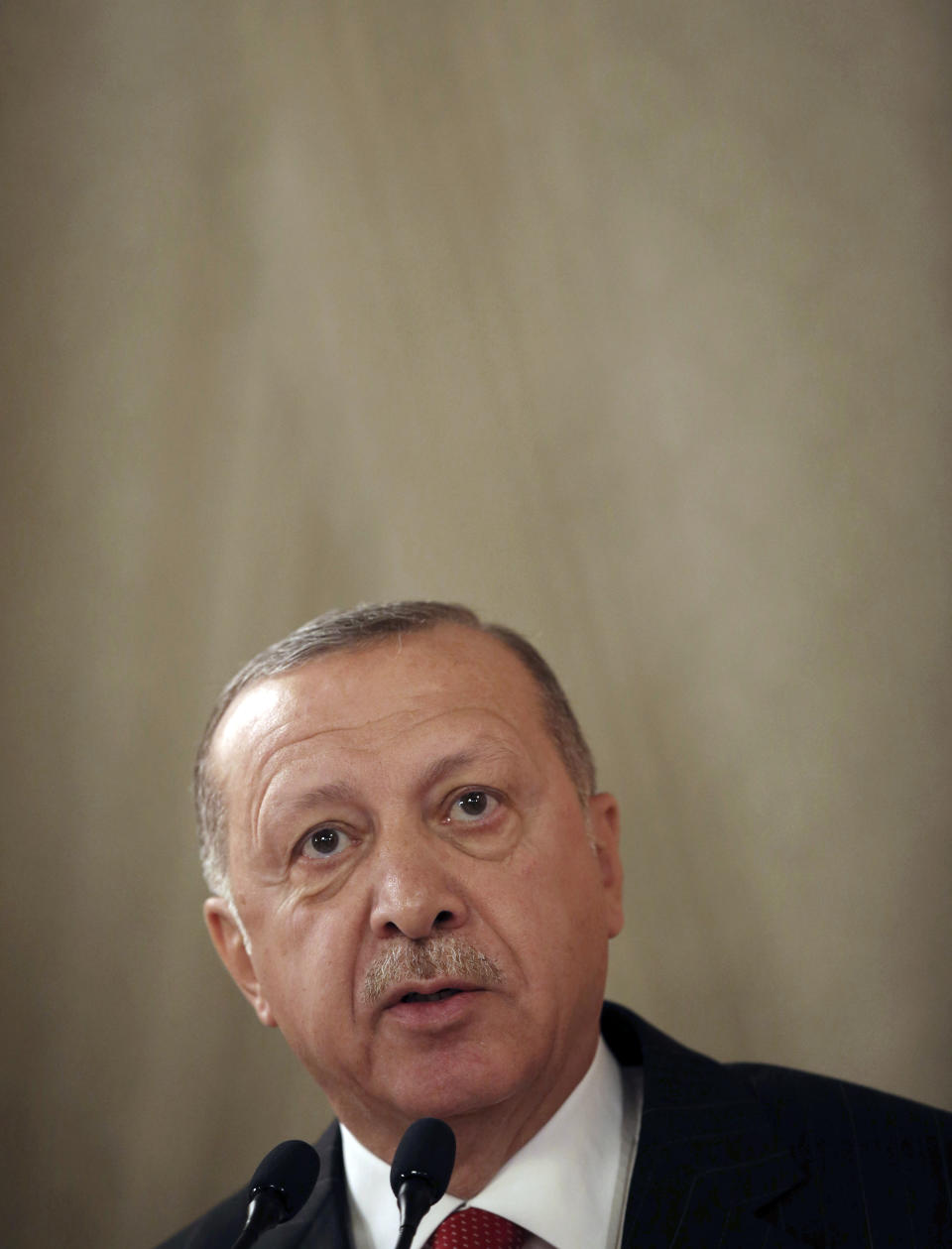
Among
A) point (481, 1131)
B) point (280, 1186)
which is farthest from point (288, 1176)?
point (481, 1131)

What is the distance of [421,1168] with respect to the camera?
3.97ft

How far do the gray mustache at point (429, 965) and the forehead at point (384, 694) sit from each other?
30cm

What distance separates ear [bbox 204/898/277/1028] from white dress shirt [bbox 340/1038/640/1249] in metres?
0.28

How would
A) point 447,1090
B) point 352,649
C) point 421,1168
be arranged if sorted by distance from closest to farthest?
1. point 421,1168
2. point 447,1090
3. point 352,649

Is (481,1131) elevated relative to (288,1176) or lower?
lower

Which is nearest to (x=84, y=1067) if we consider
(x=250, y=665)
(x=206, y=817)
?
(x=206, y=817)

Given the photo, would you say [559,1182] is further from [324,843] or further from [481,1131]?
[324,843]

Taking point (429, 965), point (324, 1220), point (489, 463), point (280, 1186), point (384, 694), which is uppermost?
point (489, 463)

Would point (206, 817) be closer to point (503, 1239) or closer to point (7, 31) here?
point (503, 1239)

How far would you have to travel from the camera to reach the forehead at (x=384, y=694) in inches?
67.6

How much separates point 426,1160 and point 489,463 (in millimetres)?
1676

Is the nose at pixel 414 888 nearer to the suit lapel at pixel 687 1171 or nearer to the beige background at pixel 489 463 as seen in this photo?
the suit lapel at pixel 687 1171

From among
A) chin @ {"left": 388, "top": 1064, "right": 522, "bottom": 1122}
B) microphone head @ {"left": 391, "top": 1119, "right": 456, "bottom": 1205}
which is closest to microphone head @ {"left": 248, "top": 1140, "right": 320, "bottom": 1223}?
microphone head @ {"left": 391, "top": 1119, "right": 456, "bottom": 1205}

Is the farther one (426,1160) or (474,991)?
(474,991)
